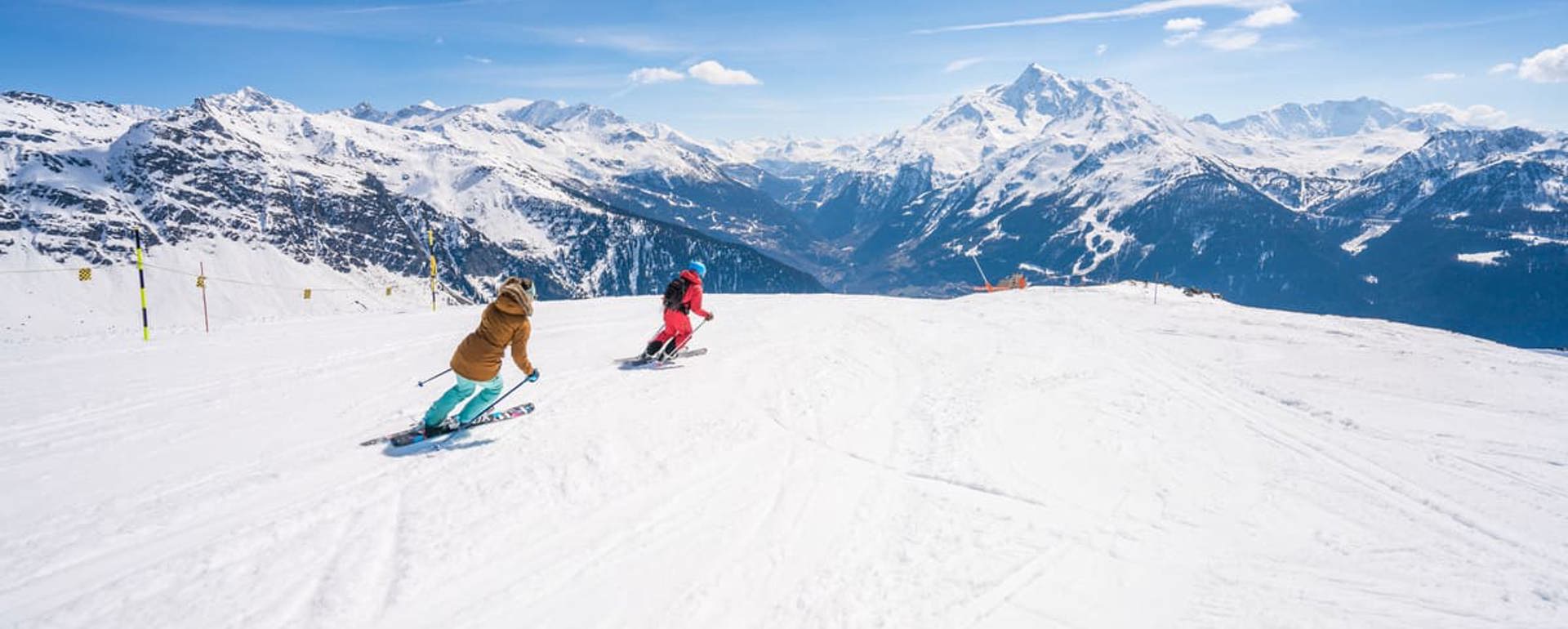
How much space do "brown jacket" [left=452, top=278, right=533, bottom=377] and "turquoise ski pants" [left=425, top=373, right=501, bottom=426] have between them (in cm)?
19

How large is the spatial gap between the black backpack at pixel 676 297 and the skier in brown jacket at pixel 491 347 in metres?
5.75

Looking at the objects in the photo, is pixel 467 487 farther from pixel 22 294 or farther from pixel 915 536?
pixel 22 294

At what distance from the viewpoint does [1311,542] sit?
25.1 ft

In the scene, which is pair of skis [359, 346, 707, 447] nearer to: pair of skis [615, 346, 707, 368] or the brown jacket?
the brown jacket

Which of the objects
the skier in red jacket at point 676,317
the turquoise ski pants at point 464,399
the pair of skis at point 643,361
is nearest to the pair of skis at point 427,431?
the turquoise ski pants at point 464,399

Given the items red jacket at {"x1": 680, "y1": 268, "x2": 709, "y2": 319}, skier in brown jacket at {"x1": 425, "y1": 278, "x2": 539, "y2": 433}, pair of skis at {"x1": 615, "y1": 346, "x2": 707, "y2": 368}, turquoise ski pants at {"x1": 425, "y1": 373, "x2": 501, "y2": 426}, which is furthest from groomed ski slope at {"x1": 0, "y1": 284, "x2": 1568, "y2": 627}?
red jacket at {"x1": 680, "y1": 268, "x2": 709, "y2": 319}

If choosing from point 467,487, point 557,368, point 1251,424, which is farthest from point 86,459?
point 1251,424

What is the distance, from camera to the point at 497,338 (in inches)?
406

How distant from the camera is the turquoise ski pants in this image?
10328 millimetres

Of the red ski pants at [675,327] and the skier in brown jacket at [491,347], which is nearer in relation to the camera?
the skier in brown jacket at [491,347]

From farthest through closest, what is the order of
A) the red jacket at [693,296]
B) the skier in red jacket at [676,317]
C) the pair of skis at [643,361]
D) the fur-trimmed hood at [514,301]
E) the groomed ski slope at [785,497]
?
the red jacket at [693,296] < the skier in red jacket at [676,317] < the pair of skis at [643,361] < the fur-trimmed hood at [514,301] < the groomed ski slope at [785,497]

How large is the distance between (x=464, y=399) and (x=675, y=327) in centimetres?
625

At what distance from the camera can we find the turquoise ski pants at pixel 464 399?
10328 mm

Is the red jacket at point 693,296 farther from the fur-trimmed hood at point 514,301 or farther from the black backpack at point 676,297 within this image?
the fur-trimmed hood at point 514,301
